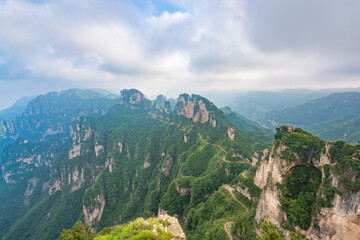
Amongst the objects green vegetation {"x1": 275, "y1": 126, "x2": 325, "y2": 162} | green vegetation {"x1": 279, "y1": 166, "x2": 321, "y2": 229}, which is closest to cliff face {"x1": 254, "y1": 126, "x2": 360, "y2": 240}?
green vegetation {"x1": 275, "y1": 126, "x2": 325, "y2": 162}

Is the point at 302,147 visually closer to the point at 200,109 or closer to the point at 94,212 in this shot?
the point at 200,109

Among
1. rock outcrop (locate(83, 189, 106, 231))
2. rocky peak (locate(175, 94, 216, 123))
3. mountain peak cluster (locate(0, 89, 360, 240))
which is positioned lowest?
rock outcrop (locate(83, 189, 106, 231))

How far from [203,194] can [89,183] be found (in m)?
129

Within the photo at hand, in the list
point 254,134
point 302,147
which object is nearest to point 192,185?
point 302,147

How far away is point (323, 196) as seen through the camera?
21203 mm

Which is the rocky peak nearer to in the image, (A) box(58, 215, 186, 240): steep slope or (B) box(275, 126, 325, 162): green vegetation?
(B) box(275, 126, 325, 162): green vegetation

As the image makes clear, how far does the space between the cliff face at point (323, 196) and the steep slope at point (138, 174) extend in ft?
51.6

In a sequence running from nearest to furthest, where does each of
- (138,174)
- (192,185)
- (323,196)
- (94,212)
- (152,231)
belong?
(152,231) → (323,196) → (192,185) → (94,212) → (138,174)

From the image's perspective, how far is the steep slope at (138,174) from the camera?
64.6 meters

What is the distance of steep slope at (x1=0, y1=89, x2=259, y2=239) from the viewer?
212ft

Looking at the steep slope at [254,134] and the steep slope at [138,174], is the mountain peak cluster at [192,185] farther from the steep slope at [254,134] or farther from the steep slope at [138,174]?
the steep slope at [254,134]

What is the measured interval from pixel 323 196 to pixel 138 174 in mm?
112217

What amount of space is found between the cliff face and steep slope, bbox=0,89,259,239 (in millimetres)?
15741

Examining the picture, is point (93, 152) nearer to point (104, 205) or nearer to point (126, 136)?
point (126, 136)
